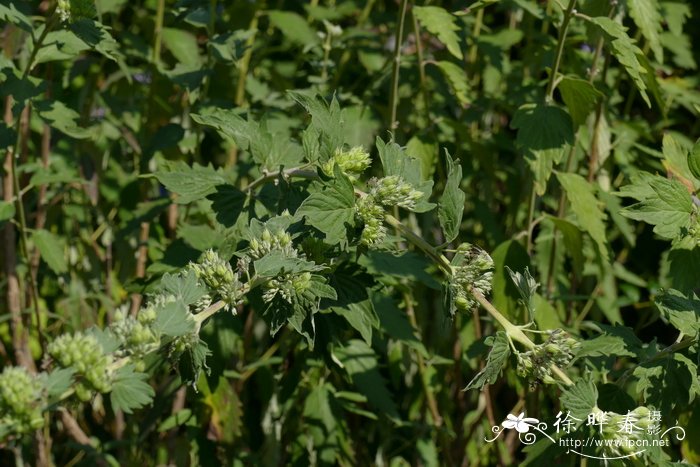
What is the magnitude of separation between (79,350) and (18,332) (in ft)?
4.36

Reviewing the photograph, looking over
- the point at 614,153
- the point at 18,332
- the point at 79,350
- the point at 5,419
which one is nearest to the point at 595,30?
the point at 614,153

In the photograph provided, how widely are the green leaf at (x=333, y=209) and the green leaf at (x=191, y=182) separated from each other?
33 centimetres

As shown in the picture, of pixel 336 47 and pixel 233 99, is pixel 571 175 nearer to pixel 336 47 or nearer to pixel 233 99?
pixel 336 47

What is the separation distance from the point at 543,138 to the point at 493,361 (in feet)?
2.48

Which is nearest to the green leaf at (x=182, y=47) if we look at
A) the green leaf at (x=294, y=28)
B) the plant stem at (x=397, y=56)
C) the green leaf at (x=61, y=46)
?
the green leaf at (x=294, y=28)

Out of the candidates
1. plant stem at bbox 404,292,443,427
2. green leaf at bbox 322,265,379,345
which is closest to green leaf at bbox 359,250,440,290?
green leaf at bbox 322,265,379,345

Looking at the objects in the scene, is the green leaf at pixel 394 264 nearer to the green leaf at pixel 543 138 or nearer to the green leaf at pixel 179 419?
the green leaf at pixel 543 138

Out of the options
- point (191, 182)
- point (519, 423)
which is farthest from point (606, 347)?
point (191, 182)

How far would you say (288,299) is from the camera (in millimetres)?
1307

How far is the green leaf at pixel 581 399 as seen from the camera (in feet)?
4.32

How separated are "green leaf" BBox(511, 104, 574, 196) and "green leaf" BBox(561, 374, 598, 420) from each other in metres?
0.65

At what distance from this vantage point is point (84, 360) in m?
1.08

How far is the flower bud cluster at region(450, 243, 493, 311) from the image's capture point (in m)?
1.34

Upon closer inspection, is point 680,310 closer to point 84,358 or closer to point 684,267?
point 684,267
